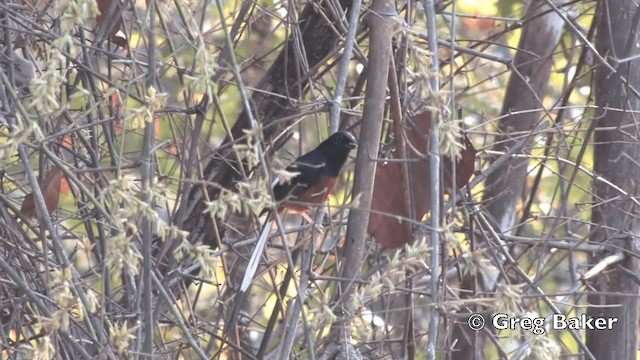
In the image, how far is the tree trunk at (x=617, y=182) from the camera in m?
3.89

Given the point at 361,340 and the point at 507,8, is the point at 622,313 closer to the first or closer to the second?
the point at 361,340

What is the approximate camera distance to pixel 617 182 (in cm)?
401

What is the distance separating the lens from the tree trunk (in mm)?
3887

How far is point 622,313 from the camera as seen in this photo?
3941mm

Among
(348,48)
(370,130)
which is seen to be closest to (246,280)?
(370,130)

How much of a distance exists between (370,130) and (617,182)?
1.50 metres

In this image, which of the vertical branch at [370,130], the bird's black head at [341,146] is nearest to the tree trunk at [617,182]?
the bird's black head at [341,146]

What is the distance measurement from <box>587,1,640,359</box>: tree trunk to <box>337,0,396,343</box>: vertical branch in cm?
128

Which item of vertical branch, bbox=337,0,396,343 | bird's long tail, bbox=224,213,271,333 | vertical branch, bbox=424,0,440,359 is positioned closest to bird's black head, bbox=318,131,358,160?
bird's long tail, bbox=224,213,271,333

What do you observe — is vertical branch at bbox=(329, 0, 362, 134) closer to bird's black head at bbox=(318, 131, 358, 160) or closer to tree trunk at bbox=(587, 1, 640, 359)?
bird's black head at bbox=(318, 131, 358, 160)

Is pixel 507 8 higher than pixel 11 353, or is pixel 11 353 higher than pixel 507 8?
pixel 507 8

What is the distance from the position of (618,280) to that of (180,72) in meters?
1.95

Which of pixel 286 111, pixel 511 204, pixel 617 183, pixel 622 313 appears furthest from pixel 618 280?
pixel 286 111

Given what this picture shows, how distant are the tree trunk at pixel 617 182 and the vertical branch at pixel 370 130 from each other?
4.21 ft
